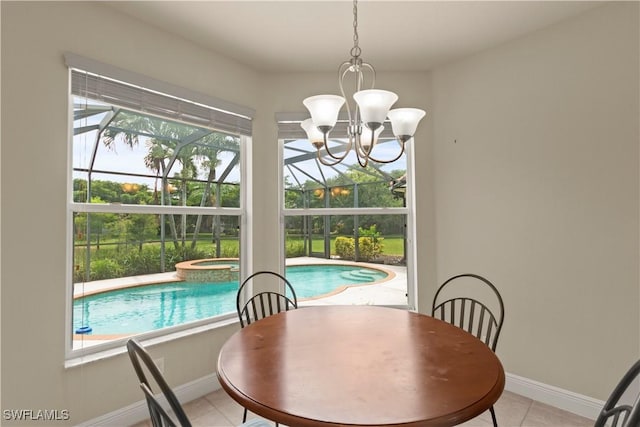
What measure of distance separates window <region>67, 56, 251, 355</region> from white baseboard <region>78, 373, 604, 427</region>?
16.1 inches

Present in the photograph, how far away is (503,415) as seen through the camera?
7.13 feet

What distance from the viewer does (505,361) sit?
2.54m

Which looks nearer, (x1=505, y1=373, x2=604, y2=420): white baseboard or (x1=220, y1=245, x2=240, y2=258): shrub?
(x1=505, y1=373, x2=604, y2=420): white baseboard

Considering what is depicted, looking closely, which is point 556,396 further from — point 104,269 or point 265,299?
point 104,269

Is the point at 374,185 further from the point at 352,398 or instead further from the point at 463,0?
the point at 352,398

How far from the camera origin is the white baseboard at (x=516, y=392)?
→ 2008mm

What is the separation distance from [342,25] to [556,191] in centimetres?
185

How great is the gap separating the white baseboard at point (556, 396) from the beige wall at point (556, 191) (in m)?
0.05

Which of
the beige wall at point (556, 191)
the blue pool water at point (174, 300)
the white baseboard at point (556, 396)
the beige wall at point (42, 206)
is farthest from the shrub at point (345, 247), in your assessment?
the beige wall at point (42, 206)

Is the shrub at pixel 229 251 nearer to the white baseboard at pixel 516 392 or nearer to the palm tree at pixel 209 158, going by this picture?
the palm tree at pixel 209 158

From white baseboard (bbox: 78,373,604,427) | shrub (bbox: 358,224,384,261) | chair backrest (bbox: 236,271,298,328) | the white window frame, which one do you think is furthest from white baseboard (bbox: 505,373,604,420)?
chair backrest (bbox: 236,271,298,328)

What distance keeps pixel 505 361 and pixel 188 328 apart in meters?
2.40

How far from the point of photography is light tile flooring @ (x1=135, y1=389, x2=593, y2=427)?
2.08 metres

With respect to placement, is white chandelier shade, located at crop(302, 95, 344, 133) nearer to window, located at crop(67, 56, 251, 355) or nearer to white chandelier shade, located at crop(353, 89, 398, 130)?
white chandelier shade, located at crop(353, 89, 398, 130)
